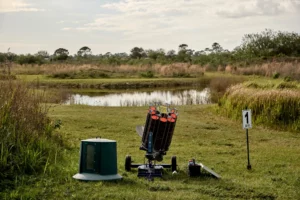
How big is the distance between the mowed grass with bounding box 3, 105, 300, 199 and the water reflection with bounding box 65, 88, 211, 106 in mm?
6186

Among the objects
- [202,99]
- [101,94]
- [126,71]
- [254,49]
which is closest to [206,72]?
[126,71]

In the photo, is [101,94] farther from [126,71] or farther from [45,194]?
[45,194]

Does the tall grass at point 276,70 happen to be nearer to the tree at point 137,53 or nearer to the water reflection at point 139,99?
the water reflection at point 139,99

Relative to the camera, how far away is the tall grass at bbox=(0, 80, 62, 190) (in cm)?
779

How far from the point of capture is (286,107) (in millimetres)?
14945

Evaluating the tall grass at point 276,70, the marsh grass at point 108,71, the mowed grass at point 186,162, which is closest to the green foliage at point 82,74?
the marsh grass at point 108,71

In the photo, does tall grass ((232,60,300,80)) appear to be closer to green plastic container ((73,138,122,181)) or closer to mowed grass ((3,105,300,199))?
mowed grass ((3,105,300,199))

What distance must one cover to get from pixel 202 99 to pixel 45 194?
18365 millimetres

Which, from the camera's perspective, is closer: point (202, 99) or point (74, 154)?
point (74, 154)

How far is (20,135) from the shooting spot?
27.6 feet

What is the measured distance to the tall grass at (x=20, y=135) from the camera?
7.79m

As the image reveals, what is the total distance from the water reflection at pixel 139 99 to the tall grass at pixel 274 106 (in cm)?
733

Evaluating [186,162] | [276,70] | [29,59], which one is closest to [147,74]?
[276,70]

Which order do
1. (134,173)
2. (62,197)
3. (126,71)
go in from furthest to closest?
(126,71)
(134,173)
(62,197)
